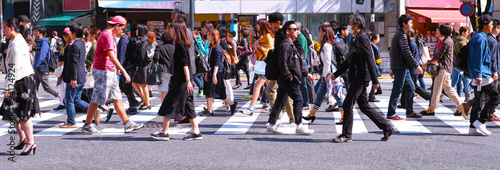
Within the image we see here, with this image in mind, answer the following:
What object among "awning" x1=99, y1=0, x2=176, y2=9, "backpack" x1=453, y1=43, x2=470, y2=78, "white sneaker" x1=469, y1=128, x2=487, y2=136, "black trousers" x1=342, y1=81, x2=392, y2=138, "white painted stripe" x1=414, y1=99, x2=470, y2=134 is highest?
"awning" x1=99, y1=0, x2=176, y2=9

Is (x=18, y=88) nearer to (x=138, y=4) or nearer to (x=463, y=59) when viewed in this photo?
(x=463, y=59)

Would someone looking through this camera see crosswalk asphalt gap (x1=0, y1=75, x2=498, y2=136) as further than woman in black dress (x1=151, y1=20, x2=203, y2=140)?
Yes

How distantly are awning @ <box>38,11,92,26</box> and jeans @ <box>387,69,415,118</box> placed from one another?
928 inches

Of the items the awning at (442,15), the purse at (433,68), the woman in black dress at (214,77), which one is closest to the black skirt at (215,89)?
the woman in black dress at (214,77)

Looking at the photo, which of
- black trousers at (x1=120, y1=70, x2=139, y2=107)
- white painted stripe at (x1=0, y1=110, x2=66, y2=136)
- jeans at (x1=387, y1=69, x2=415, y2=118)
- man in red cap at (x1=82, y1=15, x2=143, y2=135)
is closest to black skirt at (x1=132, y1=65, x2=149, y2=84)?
black trousers at (x1=120, y1=70, x2=139, y2=107)

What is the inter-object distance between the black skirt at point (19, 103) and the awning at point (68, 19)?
25.1 meters

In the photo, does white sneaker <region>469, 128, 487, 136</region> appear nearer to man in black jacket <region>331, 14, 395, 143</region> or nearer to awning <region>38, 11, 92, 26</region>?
man in black jacket <region>331, 14, 395, 143</region>

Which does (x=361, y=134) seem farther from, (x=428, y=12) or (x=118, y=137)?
(x=428, y=12)

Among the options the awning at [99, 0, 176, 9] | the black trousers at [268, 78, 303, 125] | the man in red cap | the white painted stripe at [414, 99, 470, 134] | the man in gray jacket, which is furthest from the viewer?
the awning at [99, 0, 176, 9]

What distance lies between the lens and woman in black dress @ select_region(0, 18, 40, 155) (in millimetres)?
6648

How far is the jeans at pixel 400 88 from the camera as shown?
10.0 metres

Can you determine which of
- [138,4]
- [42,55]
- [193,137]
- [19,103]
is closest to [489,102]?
[193,137]

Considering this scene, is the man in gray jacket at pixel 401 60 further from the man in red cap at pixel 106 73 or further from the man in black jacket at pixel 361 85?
the man in red cap at pixel 106 73

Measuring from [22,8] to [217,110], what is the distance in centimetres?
3076
